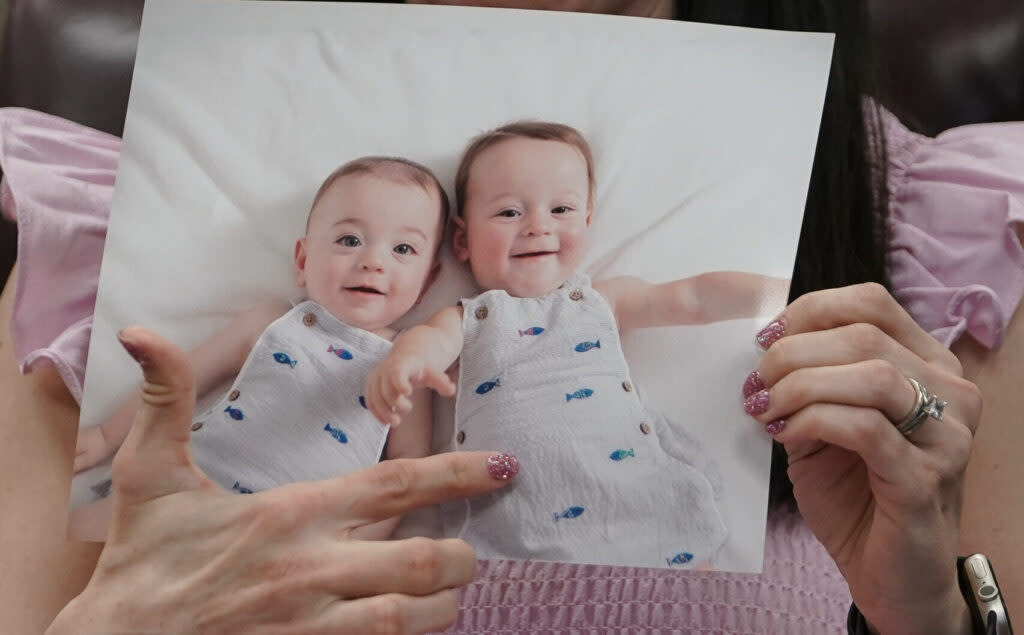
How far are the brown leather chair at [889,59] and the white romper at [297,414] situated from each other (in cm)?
46

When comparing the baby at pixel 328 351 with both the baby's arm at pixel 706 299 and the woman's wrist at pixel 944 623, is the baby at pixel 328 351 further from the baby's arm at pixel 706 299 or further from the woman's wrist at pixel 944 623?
the woman's wrist at pixel 944 623

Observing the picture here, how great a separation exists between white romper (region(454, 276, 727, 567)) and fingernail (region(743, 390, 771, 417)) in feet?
0.13

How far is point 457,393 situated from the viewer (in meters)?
0.58

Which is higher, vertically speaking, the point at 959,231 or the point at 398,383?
the point at 959,231

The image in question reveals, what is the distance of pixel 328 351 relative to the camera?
0.58 m

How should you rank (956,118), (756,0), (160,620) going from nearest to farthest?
(160,620)
(756,0)
(956,118)

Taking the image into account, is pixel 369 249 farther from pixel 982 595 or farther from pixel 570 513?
pixel 982 595

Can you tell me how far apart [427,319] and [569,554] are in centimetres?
15

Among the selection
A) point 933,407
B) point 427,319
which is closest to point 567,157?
point 427,319

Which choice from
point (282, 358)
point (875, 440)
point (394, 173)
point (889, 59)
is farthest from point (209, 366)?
point (889, 59)

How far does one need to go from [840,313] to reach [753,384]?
0.06 m

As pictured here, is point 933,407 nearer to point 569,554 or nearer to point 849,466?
point 849,466

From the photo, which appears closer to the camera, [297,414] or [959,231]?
[297,414]

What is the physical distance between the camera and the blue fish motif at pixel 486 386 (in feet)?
1.89
